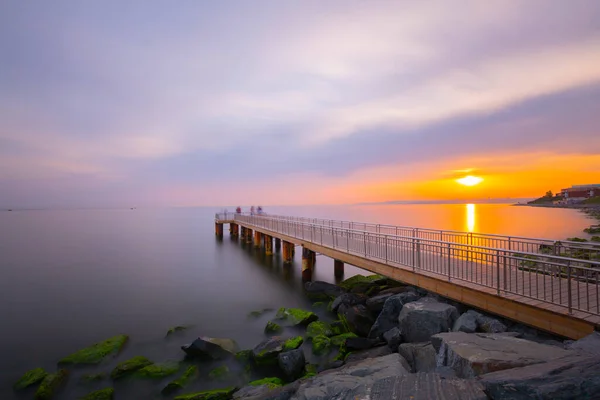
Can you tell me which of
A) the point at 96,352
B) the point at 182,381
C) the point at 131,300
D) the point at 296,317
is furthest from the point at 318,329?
the point at 131,300

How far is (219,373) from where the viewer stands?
9.29 metres

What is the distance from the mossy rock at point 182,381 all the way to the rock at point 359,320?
16.6ft

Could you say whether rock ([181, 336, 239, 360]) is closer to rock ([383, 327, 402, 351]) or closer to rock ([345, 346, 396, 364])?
rock ([345, 346, 396, 364])

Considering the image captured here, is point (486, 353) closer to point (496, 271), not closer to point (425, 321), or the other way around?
point (425, 321)

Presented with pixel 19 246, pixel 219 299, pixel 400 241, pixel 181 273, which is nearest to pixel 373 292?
pixel 400 241

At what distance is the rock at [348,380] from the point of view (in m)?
5.15

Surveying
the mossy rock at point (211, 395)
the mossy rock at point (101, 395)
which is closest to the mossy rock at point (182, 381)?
the mossy rock at point (211, 395)

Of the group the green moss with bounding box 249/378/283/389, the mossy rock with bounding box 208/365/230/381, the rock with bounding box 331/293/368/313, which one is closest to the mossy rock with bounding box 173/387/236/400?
the green moss with bounding box 249/378/283/389

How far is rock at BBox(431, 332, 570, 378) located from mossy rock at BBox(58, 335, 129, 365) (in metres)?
10.5

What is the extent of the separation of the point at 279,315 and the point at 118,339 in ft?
20.2

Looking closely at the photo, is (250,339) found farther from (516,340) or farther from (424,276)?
(516,340)

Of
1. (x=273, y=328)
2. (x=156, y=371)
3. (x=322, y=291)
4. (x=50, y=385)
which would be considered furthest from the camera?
(x=322, y=291)

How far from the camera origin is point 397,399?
431 cm

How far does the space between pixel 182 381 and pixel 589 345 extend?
9.20 m
